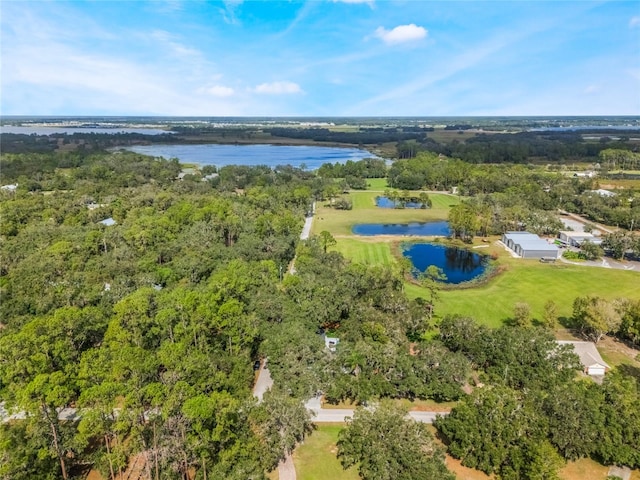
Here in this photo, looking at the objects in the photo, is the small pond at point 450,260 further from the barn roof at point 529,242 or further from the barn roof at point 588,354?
A: the barn roof at point 588,354

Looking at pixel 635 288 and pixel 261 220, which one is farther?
pixel 261 220

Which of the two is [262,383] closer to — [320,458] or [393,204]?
[320,458]

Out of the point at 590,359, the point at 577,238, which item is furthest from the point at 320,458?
the point at 577,238

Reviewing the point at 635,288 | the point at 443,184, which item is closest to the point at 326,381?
the point at 635,288

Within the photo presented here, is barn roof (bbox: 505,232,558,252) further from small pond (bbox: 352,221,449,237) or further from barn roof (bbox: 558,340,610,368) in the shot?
barn roof (bbox: 558,340,610,368)

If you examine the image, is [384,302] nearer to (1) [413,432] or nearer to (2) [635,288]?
(1) [413,432]

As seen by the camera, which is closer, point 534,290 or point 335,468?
point 335,468
